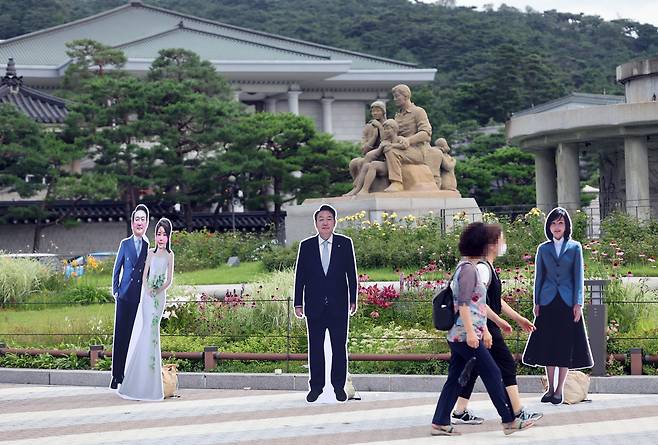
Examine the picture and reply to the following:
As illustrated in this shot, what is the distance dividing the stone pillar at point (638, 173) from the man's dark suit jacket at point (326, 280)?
15526 mm

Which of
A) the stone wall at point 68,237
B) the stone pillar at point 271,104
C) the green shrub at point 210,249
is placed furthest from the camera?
the stone pillar at point 271,104

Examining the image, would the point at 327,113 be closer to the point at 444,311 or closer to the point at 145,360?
the point at 145,360

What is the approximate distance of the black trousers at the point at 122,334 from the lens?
12.8 meters

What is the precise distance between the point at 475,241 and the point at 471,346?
2.85ft

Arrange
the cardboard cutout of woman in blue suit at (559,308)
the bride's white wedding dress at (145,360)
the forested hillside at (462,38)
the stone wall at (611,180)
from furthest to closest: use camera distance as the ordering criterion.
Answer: the forested hillside at (462,38), the stone wall at (611,180), the bride's white wedding dress at (145,360), the cardboard cutout of woman in blue suit at (559,308)

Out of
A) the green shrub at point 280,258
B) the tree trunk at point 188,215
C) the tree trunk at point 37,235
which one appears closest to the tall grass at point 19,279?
the green shrub at point 280,258

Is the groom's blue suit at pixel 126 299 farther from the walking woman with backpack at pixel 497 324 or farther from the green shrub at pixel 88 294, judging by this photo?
the green shrub at pixel 88 294

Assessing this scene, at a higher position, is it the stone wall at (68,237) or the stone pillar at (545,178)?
the stone pillar at (545,178)

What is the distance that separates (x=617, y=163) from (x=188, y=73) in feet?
76.8

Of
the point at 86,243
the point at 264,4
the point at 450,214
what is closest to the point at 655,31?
the point at 264,4

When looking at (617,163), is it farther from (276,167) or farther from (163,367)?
(163,367)

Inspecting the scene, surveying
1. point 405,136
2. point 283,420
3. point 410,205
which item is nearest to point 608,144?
point 405,136

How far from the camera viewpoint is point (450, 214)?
81.4ft

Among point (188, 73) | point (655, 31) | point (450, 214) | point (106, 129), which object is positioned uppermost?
point (655, 31)
